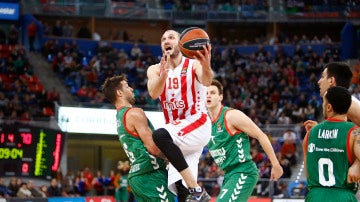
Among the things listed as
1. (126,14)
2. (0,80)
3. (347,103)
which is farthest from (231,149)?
(126,14)

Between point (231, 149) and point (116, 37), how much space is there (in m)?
35.5

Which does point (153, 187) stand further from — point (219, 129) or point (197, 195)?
point (219, 129)

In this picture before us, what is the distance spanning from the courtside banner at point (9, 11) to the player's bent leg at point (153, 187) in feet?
112

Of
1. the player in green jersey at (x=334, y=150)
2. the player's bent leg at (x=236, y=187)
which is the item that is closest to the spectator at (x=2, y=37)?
the player's bent leg at (x=236, y=187)

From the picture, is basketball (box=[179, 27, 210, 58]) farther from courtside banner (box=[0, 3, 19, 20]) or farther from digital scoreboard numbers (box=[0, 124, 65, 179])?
courtside banner (box=[0, 3, 19, 20])

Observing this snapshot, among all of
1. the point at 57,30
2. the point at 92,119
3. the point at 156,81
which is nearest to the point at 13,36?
the point at 57,30

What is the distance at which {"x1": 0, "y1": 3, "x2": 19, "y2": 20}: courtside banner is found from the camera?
144 feet

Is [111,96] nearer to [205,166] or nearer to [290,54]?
[205,166]

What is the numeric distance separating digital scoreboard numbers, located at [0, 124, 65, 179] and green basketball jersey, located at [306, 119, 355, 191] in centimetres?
1808

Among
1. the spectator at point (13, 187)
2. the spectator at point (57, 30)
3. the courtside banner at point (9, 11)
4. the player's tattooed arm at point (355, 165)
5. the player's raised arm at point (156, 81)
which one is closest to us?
the player's tattooed arm at point (355, 165)

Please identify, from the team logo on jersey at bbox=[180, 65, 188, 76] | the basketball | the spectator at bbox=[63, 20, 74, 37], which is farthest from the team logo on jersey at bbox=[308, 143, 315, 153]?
the spectator at bbox=[63, 20, 74, 37]

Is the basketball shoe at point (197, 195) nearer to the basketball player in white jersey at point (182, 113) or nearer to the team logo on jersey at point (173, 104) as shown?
the basketball player in white jersey at point (182, 113)

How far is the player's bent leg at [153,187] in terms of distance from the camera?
10.9 meters

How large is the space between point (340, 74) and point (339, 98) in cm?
89
